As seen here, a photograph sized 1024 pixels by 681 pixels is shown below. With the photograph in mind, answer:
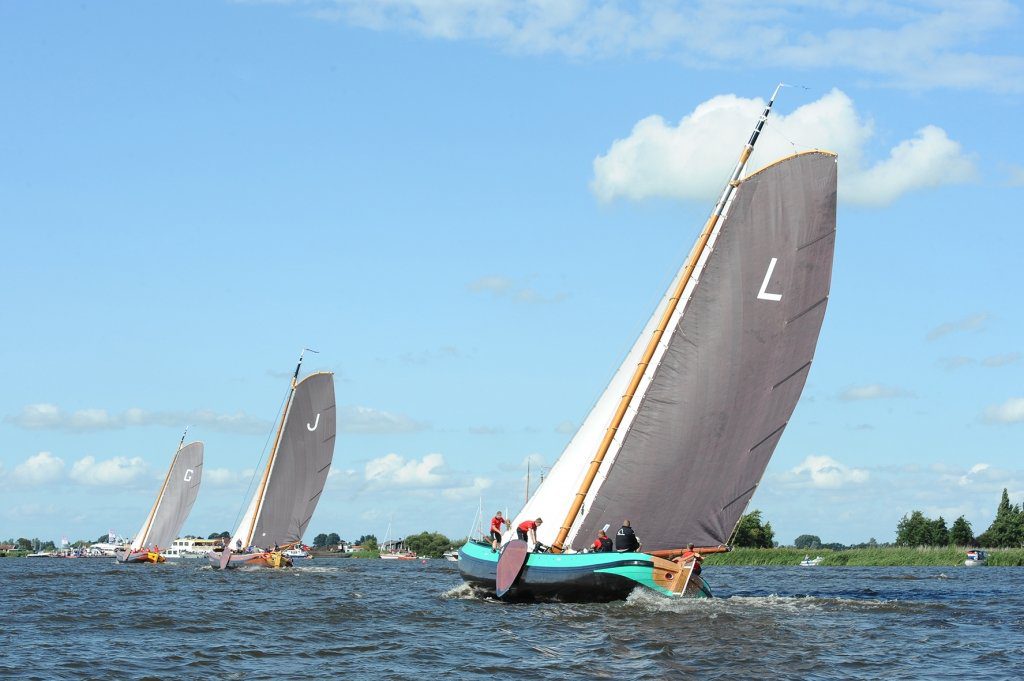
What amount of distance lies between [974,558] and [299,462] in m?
64.4

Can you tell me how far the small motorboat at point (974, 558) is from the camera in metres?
108

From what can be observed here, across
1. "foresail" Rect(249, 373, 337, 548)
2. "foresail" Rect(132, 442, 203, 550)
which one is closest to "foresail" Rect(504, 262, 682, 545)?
"foresail" Rect(249, 373, 337, 548)

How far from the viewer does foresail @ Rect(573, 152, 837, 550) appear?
36.1 metres

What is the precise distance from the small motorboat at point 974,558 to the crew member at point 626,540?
80.8m

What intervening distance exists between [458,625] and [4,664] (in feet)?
38.2

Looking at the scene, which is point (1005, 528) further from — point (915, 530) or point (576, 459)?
point (576, 459)

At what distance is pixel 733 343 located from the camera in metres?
36.2

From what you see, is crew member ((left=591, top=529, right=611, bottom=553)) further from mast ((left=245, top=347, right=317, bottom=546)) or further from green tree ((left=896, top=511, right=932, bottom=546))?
green tree ((left=896, top=511, right=932, bottom=546))

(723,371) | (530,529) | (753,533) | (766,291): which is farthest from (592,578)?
Result: (753,533)

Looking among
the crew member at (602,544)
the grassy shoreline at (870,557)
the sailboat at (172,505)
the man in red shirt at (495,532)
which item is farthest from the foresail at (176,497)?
the crew member at (602,544)

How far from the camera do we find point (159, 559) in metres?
97.6

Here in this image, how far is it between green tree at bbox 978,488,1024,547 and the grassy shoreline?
29.6 metres

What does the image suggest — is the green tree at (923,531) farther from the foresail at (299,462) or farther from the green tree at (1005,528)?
the foresail at (299,462)

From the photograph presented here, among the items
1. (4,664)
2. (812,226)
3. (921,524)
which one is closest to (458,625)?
(4,664)
